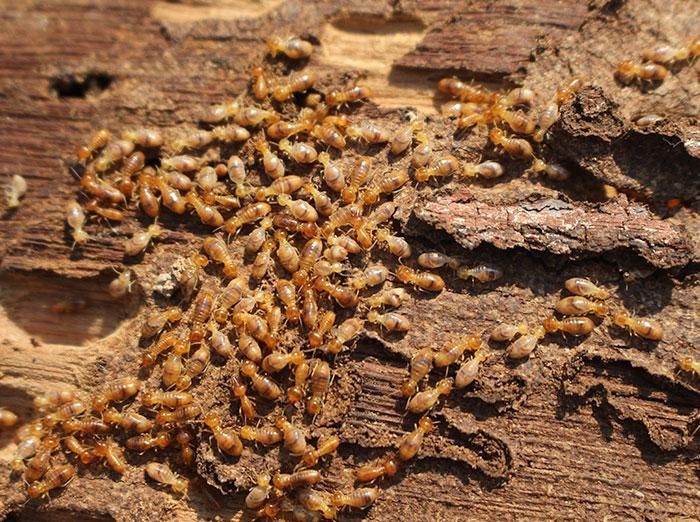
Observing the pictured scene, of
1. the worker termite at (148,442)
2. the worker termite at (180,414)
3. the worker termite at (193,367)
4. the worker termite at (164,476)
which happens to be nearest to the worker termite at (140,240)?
the worker termite at (193,367)

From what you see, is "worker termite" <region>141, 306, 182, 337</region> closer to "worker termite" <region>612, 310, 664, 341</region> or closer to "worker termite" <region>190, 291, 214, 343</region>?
"worker termite" <region>190, 291, 214, 343</region>

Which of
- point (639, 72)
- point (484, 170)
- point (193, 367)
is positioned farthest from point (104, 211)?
point (639, 72)

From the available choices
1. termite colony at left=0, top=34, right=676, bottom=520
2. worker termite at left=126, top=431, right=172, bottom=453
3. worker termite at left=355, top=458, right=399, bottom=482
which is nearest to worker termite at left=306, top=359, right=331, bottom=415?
termite colony at left=0, top=34, right=676, bottom=520

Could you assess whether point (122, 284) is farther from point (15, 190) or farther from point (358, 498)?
point (358, 498)

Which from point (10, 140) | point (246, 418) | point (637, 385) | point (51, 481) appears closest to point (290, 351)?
point (246, 418)

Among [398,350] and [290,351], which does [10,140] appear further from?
[398,350]

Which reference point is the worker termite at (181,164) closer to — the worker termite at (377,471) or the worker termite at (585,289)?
the worker termite at (377,471)
